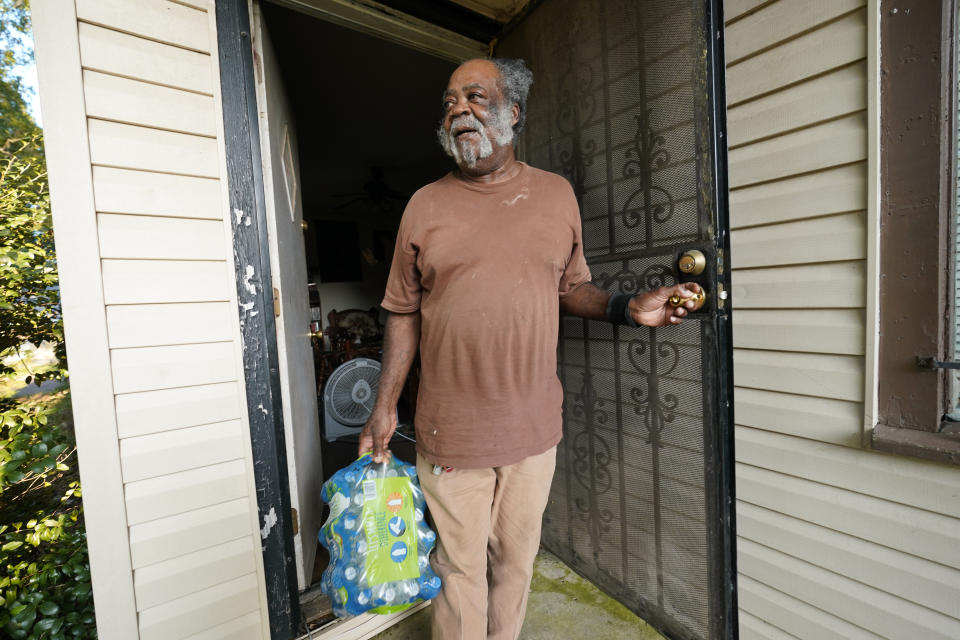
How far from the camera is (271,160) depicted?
134 centimetres

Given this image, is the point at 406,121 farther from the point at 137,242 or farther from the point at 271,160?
the point at 137,242

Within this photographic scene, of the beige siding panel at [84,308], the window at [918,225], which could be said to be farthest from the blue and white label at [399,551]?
the window at [918,225]

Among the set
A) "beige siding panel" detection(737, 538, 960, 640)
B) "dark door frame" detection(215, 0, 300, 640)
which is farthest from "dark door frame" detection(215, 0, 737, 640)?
"beige siding panel" detection(737, 538, 960, 640)

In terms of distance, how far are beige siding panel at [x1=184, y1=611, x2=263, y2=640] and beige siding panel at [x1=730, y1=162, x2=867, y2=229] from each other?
202cm

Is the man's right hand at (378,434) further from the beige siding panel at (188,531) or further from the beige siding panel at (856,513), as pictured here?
the beige siding panel at (856,513)

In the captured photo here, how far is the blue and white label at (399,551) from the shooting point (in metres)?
A: 1.12

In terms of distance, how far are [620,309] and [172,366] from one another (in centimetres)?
131

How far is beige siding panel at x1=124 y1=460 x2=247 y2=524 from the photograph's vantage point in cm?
109

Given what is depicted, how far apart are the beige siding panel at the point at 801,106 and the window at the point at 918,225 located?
5cm

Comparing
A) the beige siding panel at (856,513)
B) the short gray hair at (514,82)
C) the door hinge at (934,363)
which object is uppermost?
the short gray hair at (514,82)

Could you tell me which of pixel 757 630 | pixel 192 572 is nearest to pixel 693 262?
pixel 757 630

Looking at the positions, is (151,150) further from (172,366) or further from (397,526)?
(397,526)

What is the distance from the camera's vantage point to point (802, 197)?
1132 millimetres

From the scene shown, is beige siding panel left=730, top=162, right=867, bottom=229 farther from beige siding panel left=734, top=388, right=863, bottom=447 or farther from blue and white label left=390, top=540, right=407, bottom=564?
blue and white label left=390, top=540, right=407, bottom=564
